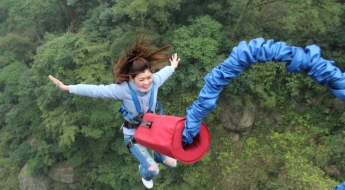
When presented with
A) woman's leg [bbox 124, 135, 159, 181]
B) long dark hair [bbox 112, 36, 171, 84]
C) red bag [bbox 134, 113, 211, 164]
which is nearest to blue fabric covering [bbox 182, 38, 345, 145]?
red bag [bbox 134, 113, 211, 164]

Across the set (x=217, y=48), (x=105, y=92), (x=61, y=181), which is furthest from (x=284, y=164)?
(x=61, y=181)

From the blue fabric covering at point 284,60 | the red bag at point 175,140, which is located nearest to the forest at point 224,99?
the red bag at point 175,140

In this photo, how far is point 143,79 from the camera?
309 cm

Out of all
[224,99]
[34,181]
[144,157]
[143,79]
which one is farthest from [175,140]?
[34,181]

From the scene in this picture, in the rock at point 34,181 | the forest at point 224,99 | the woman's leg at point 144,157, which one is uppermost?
the woman's leg at point 144,157

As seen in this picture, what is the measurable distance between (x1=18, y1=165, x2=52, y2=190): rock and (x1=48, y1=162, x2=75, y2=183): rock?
0.61 meters

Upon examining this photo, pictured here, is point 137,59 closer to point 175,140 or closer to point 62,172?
point 175,140

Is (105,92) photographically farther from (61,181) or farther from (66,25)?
(66,25)

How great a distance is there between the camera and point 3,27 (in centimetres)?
2202

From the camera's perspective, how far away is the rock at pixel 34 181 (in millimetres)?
15469

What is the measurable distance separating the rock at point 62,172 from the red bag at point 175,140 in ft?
43.4

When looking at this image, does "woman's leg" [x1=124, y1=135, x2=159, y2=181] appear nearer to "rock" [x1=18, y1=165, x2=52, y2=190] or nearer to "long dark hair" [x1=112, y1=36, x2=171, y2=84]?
"long dark hair" [x1=112, y1=36, x2=171, y2=84]

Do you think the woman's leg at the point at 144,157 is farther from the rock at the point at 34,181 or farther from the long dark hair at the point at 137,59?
the rock at the point at 34,181

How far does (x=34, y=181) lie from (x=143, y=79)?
1506cm
